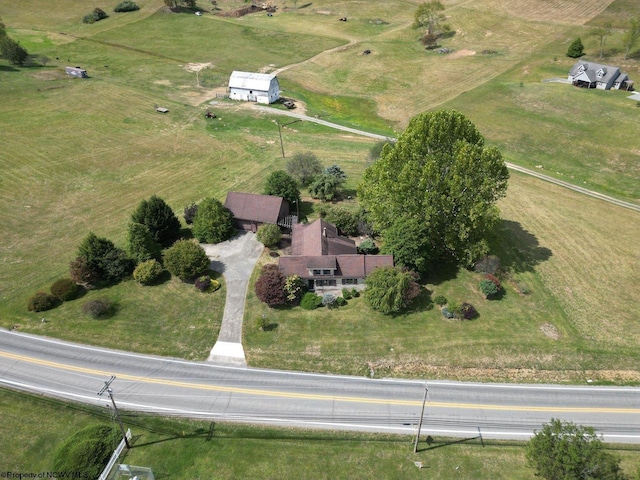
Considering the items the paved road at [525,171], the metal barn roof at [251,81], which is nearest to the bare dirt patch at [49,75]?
the metal barn roof at [251,81]

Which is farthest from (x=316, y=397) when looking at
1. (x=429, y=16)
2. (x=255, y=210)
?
(x=429, y=16)

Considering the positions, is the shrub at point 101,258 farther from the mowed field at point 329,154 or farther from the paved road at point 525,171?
the paved road at point 525,171

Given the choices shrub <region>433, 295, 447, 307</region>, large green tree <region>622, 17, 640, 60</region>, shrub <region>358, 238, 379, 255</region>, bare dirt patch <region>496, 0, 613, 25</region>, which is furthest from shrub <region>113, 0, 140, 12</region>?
shrub <region>433, 295, 447, 307</region>

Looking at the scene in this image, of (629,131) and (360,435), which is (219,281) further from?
(629,131)

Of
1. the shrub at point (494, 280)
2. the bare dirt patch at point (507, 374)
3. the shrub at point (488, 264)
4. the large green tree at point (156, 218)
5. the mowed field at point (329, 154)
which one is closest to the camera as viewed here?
the bare dirt patch at point (507, 374)

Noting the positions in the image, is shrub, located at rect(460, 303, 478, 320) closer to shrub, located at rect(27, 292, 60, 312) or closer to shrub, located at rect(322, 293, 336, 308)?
shrub, located at rect(322, 293, 336, 308)

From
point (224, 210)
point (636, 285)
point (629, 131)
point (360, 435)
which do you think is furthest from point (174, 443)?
point (629, 131)

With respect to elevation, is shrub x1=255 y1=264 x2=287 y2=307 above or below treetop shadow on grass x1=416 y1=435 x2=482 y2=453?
above
